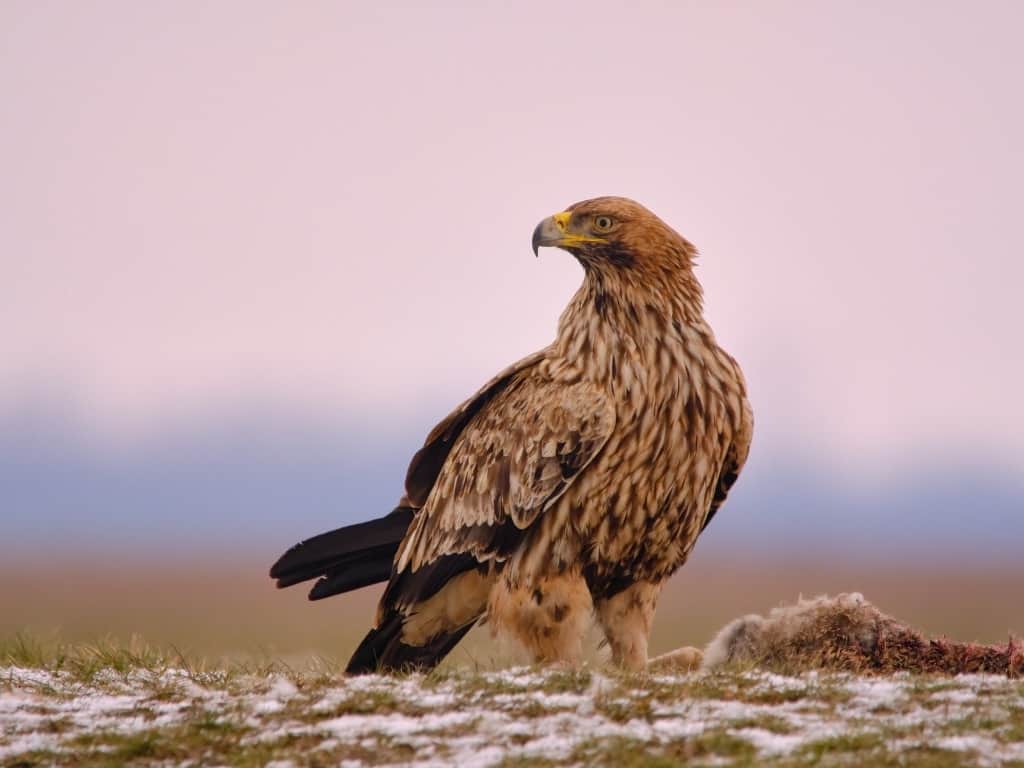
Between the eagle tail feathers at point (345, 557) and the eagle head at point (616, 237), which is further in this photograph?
the eagle tail feathers at point (345, 557)

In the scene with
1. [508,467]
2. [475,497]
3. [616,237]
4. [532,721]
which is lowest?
[532,721]

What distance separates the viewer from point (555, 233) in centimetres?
1036

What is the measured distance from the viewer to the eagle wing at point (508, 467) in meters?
9.64

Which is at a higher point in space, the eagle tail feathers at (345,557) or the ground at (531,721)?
the eagle tail feathers at (345,557)

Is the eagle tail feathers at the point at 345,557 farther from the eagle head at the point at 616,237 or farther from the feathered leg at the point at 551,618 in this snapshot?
the eagle head at the point at 616,237

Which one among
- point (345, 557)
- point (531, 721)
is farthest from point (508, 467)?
point (531, 721)

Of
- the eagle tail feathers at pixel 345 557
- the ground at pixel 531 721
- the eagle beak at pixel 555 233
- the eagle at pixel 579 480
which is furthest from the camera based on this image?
the eagle tail feathers at pixel 345 557

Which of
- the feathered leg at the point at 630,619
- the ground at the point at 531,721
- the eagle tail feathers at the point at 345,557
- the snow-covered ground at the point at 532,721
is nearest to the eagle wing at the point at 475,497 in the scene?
the eagle tail feathers at the point at 345,557

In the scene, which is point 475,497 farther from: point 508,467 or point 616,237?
point 616,237

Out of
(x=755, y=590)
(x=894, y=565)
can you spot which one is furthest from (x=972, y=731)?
(x=894, y=565)

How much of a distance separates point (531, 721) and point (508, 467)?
2.88m

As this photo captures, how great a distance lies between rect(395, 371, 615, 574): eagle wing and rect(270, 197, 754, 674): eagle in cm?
1

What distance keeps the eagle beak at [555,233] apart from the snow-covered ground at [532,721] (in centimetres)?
326

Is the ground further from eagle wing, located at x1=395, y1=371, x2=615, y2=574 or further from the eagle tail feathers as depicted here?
the eagle tail feathers
